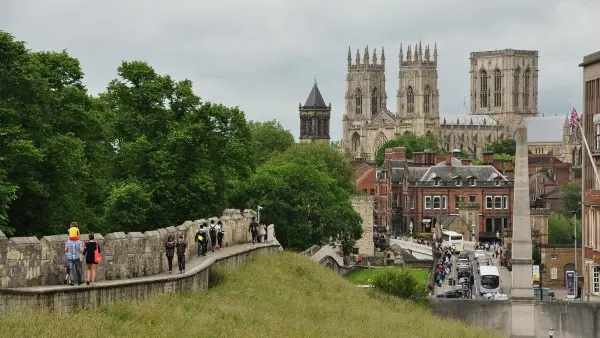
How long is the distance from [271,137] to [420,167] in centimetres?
1554

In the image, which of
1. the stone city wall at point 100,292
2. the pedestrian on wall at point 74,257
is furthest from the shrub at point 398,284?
the pedestrian on wall at point 74,257

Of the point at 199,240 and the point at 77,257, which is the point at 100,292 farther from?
the point at 199,240

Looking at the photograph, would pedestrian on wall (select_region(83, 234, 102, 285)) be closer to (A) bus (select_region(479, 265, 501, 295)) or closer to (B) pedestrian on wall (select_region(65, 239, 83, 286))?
(B) pedestrian on wall (select_region(65, 239, 83, 286))

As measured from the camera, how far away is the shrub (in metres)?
63.7

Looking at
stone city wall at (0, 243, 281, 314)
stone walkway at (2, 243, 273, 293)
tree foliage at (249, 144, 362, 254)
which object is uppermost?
tree foliage at (249, 144, 362, 254)

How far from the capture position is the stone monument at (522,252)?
60.8 m

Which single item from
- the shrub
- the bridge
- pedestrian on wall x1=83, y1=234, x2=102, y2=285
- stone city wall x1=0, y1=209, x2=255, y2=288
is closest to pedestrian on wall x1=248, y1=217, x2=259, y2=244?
the shrub

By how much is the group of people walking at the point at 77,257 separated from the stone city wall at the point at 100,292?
0.97ft

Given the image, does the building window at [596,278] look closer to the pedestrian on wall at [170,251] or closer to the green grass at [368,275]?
the green grass at [368,275]

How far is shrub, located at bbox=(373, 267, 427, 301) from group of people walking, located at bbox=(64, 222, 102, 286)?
29262mm

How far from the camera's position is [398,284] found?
A: 64.0m

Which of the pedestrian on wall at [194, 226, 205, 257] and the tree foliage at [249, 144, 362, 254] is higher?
the tree foliage at [249, 144, 362, 254]

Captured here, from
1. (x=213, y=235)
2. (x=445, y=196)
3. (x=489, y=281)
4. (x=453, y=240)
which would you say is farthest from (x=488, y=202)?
(x=213, y=235)

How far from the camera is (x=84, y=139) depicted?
2450 inches
